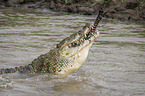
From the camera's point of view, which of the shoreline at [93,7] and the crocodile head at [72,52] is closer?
the crocodile head at [72,52]

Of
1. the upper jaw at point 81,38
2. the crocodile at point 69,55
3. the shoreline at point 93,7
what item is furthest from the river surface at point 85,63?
the shoreline at point 93,7

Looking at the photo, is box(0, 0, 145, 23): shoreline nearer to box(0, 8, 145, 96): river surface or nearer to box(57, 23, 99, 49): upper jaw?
box(0, 8, 145, 96): river surface

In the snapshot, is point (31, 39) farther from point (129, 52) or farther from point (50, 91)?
point (50, 91)

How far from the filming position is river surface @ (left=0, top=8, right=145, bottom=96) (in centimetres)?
418

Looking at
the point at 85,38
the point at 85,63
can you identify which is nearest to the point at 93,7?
the point at 85,63

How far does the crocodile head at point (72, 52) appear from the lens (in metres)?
4.49

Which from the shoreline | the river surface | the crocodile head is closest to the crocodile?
the crocodile head

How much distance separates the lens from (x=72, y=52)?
4523 millimetres

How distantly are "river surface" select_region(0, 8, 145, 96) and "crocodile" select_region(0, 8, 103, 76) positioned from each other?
0.16 meters

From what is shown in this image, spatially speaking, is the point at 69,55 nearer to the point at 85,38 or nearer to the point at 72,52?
the point at 72,52

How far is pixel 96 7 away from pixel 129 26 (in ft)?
14.8

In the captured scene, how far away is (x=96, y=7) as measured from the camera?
591 inches

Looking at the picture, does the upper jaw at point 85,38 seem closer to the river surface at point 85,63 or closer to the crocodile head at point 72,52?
the crocodile head at point 72,52

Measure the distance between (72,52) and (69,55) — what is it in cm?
10
